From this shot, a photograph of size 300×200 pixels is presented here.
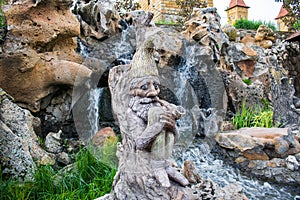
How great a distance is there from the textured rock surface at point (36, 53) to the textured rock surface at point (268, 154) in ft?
10.1

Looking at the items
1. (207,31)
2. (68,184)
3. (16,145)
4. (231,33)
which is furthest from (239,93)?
(16,145)

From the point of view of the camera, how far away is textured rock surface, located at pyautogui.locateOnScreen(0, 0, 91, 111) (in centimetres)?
488

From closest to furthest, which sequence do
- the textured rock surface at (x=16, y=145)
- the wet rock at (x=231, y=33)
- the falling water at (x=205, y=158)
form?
1. the textured rock surface at (x=16, y=145)
2. the falling water at (x=205, y=158)
3. the wet rock at (x=231, y=33)

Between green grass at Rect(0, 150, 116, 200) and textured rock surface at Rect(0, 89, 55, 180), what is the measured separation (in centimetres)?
13

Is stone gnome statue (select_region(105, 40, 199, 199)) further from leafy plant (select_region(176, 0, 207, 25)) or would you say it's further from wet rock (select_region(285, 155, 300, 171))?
leafy plant (select_region(176, 0, 207, 25))

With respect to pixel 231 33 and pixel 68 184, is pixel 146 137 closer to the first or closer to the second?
pixel 68 184

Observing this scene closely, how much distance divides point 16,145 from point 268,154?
3869mm

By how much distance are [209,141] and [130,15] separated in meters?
3.70

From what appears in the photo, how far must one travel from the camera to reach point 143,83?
2215 mm

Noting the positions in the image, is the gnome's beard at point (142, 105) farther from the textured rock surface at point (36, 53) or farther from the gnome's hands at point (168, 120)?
the textured rock surface at point (36, 53)

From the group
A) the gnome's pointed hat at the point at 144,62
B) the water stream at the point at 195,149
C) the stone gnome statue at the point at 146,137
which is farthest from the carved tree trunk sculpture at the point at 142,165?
the water stream at the point at 195,149

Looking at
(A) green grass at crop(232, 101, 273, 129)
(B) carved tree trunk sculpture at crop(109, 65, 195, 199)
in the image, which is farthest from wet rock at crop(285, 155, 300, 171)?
(B) carved tree trunk sculpture at crop(109, 65, 195, 199)

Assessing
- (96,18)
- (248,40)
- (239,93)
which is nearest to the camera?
(96,18)

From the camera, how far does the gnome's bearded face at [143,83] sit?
2.21 meters
